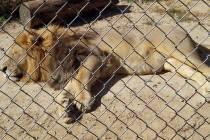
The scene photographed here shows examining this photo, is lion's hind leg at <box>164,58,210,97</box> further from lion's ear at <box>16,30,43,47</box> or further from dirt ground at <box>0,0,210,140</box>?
lion's ear at <box>16,30,43,47</box>

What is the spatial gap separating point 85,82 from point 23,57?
0.81m

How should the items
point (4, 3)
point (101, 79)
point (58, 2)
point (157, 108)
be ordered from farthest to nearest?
point (4, 3) < point (58, 2) < point (101, 79) < point (157, 108)

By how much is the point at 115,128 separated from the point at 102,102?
2.13 ft

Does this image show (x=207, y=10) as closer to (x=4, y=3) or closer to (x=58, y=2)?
(x=58, y=2)

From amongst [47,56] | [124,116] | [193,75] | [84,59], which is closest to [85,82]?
[84,59]

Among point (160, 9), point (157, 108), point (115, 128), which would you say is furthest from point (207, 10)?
point (115, 128)

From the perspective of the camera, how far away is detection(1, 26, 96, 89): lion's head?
6.04m

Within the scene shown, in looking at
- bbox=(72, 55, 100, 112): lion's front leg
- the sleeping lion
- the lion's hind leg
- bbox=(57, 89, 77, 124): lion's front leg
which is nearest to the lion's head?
the sleeping lion

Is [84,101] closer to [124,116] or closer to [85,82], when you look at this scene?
[85,82]

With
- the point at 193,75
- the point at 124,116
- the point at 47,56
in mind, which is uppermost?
the point at 193,75

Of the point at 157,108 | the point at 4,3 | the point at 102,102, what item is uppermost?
the point at 157,108

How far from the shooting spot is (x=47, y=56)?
236 inches

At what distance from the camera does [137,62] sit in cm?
651

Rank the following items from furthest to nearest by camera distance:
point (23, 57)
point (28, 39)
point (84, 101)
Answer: point (23, 57) → point (28, 39) → point (84, 101)
